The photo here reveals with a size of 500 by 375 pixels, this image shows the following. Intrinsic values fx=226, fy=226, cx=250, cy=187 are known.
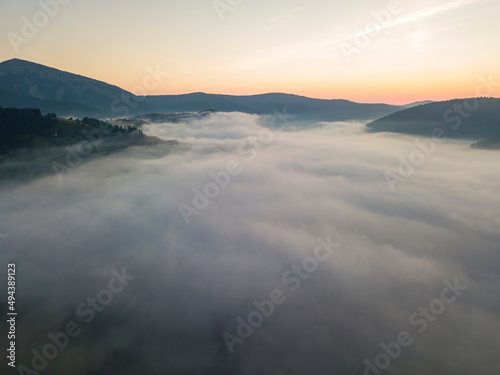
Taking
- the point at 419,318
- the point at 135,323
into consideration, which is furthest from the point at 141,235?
the point at 419,318

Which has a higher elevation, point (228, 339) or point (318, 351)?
point (228, 339)

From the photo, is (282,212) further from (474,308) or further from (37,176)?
(37,176)

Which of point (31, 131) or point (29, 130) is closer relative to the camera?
point (31, 131)

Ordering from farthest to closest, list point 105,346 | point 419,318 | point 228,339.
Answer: point 419,318 < point 228,339 < point 105,346

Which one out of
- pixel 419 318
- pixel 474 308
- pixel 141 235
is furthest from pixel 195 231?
pixel 474 308

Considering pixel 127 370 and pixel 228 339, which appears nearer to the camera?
pixel 127 370

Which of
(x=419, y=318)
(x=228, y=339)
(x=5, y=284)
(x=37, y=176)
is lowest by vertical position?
(x=419, y=318)

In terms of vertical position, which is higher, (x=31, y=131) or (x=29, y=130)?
(x=29, y=130)

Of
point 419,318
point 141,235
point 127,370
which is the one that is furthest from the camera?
point 141,235

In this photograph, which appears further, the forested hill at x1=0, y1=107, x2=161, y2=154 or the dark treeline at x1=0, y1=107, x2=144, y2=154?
the forested hill at x1=0, y1=107, x2=161, y2=154

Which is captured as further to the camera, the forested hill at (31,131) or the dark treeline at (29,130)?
the forested hill at (31,131)
